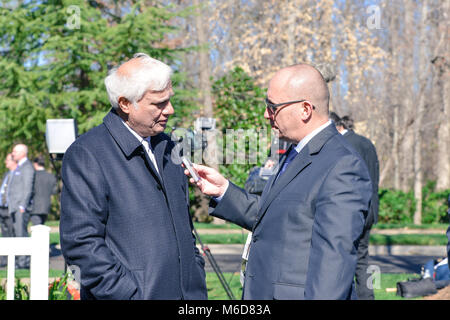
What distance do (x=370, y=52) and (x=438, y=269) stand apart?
16.7 metres

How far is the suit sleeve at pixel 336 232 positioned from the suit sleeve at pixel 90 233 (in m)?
0.88

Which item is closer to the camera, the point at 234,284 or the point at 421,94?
the point at 234,284

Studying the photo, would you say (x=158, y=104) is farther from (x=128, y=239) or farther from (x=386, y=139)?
(x=386, y=139)

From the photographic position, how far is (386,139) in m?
28.5

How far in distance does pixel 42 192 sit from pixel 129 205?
8.83 metres

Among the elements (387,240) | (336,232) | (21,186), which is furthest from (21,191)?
(336,232)

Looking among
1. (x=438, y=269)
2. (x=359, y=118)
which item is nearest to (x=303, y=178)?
(x=438, y=269)

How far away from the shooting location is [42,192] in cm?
1127

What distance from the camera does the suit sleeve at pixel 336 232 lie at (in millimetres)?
2375

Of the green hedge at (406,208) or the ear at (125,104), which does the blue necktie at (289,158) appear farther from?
the green hedge at (406,208)

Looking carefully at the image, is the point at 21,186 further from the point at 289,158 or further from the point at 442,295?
the point at 289,158

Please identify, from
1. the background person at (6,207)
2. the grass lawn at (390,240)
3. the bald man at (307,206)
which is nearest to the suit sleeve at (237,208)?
the bald man at (307,206)

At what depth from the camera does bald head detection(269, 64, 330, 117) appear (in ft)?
8.98
